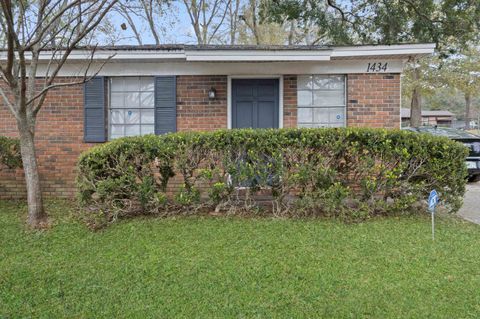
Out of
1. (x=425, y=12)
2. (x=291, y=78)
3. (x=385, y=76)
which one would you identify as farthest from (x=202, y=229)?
(x=425, y=12)

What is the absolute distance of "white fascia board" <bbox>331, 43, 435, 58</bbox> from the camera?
243 inches

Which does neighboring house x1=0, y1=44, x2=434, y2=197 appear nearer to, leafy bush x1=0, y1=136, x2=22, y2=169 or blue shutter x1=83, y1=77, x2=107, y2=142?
blue shutter x1=83, y1=77, x2=107, y2=142


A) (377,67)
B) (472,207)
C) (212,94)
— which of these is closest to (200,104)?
(212,94)

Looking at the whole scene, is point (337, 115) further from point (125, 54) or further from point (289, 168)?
point (125, 54)

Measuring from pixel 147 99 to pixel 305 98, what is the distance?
124 inches

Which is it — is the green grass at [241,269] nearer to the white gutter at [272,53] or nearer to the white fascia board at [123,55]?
the white gutter at [272,53]

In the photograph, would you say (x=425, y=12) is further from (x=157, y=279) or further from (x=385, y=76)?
(x=157, y=279)

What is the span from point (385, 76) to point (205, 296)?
18.1ft

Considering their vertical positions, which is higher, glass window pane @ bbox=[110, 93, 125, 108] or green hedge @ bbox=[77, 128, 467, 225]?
glass window pane @ bbox=[110, 93, 125, 108]

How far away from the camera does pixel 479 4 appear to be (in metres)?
11.5

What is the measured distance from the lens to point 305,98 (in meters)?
6.94

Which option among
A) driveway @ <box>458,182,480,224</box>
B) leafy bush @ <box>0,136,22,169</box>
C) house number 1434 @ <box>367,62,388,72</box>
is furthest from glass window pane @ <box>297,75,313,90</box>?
leafy bush @ <box>0,136,22,169</box>

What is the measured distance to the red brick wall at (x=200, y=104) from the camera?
269 inches

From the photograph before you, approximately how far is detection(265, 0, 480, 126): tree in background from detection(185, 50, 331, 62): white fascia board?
8169mm
